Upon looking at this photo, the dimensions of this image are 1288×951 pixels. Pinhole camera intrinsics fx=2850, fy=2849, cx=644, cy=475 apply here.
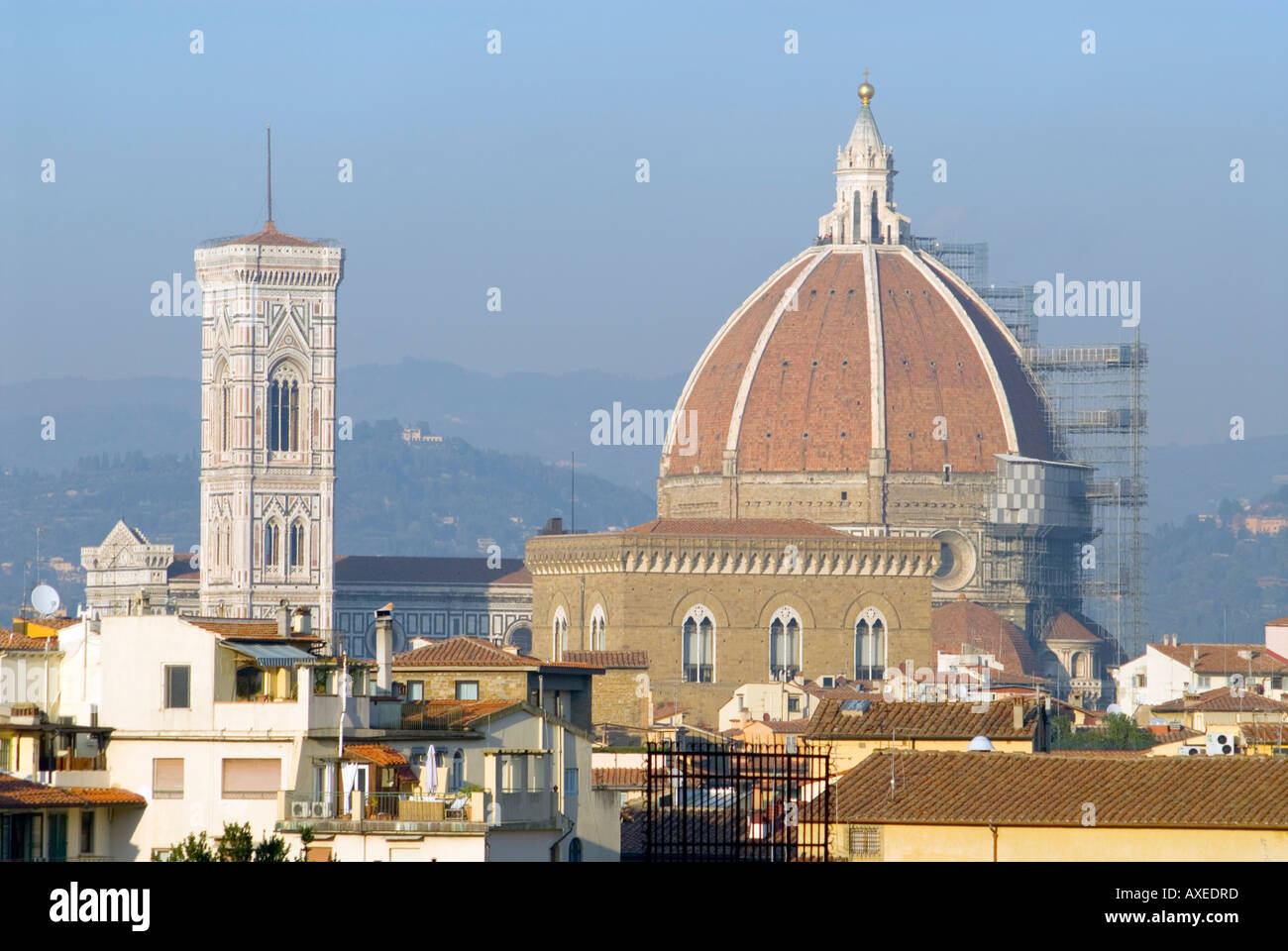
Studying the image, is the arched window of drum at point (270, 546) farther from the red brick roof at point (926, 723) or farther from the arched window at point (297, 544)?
the red brick roof at point (926, 723)

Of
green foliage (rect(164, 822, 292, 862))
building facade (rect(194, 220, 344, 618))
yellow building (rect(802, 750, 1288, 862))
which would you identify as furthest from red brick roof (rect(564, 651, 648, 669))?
green foliage (rect(164, 822, 292, 862))

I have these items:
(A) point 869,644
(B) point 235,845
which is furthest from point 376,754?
(A) point 869,644

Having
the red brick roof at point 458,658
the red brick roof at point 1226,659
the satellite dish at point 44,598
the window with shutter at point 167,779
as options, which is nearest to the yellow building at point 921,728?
the red brick roof at point 458,658

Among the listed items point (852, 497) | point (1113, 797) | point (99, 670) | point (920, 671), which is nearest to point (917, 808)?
point (1113, 797)

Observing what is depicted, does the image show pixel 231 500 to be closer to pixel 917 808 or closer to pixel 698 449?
pixel 698 449

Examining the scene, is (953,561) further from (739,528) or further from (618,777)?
(618,777)

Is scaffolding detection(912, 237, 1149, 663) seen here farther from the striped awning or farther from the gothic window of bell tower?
the striped awning

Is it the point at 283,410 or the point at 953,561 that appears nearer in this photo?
the point at 953,561
